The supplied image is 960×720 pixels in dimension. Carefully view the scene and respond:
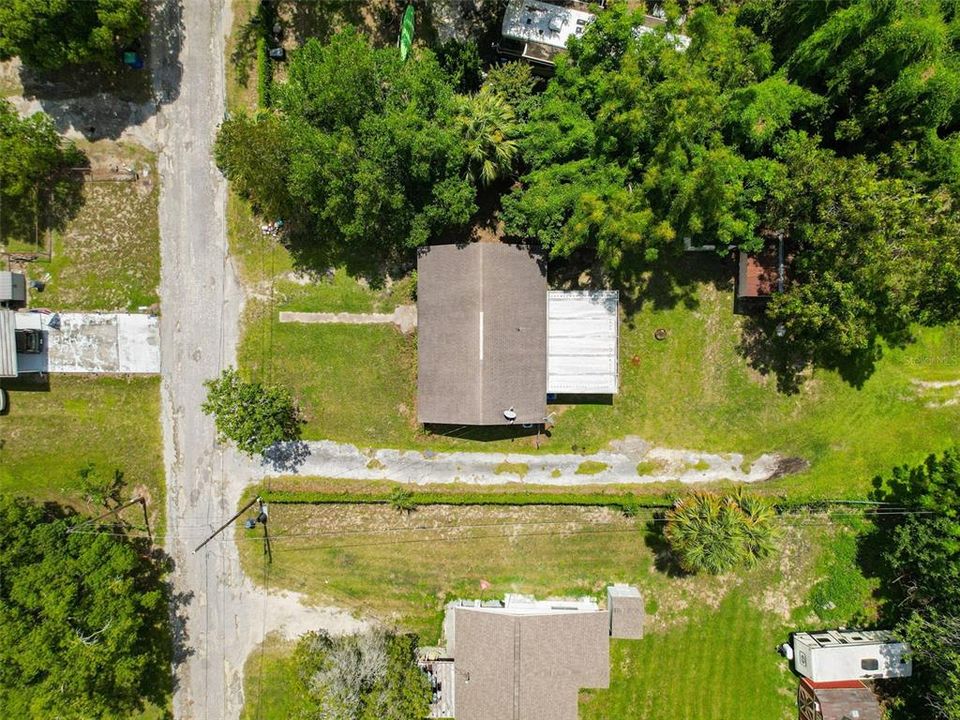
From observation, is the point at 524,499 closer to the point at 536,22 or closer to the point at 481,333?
the point at 481,333

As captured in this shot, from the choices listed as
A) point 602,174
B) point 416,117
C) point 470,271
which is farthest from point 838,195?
point 416,117

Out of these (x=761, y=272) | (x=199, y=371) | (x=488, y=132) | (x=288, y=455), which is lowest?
(x=288, y=455)

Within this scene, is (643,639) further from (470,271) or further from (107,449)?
(107,449)

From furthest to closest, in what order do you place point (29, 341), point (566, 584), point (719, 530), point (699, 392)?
point (566, 584)
point (699, 392)
point (29, 341)
point (719, 530)

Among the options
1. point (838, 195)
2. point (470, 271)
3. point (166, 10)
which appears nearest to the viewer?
point (838, 195)

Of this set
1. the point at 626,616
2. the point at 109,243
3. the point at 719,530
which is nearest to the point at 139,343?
the point at 109,243

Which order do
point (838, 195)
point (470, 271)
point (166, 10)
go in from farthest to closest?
point (166, 10) < point (470, 271) < point (838, 195)
